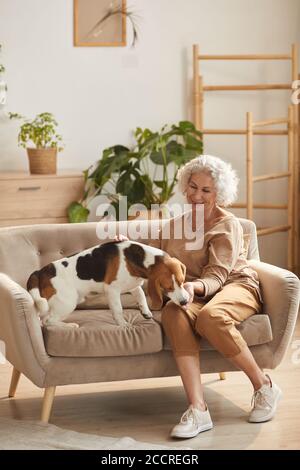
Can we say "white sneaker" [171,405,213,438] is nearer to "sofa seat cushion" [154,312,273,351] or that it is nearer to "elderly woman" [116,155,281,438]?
"elderly woman" [116,155,281,438]

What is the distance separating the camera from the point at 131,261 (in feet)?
10.9

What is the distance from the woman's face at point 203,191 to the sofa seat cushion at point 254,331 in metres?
0.50

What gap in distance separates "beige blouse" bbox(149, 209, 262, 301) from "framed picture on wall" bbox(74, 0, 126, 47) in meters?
2.22

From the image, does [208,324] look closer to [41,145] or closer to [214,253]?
[214,253]

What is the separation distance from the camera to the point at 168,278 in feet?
10.7

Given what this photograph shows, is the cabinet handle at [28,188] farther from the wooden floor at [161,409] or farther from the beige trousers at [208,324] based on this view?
the beige trousers at [208,324]

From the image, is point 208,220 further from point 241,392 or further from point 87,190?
point 87,190

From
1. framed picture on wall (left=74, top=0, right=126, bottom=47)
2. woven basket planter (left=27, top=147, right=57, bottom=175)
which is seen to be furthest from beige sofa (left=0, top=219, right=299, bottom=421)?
framed picture on wall (left=74, top=0, right=126, bottom=47)

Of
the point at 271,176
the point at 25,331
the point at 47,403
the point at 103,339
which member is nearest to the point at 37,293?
the point at 25,331

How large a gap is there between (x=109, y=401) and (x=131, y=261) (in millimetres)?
722

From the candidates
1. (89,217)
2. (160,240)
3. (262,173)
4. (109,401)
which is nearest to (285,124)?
(262,173)

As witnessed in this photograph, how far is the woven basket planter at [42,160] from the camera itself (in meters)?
5.21

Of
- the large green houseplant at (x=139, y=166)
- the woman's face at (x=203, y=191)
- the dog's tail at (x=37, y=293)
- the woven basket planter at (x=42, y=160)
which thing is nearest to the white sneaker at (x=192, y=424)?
the dog's tail at (x=37, y=293)

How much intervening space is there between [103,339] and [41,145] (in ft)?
7.50
